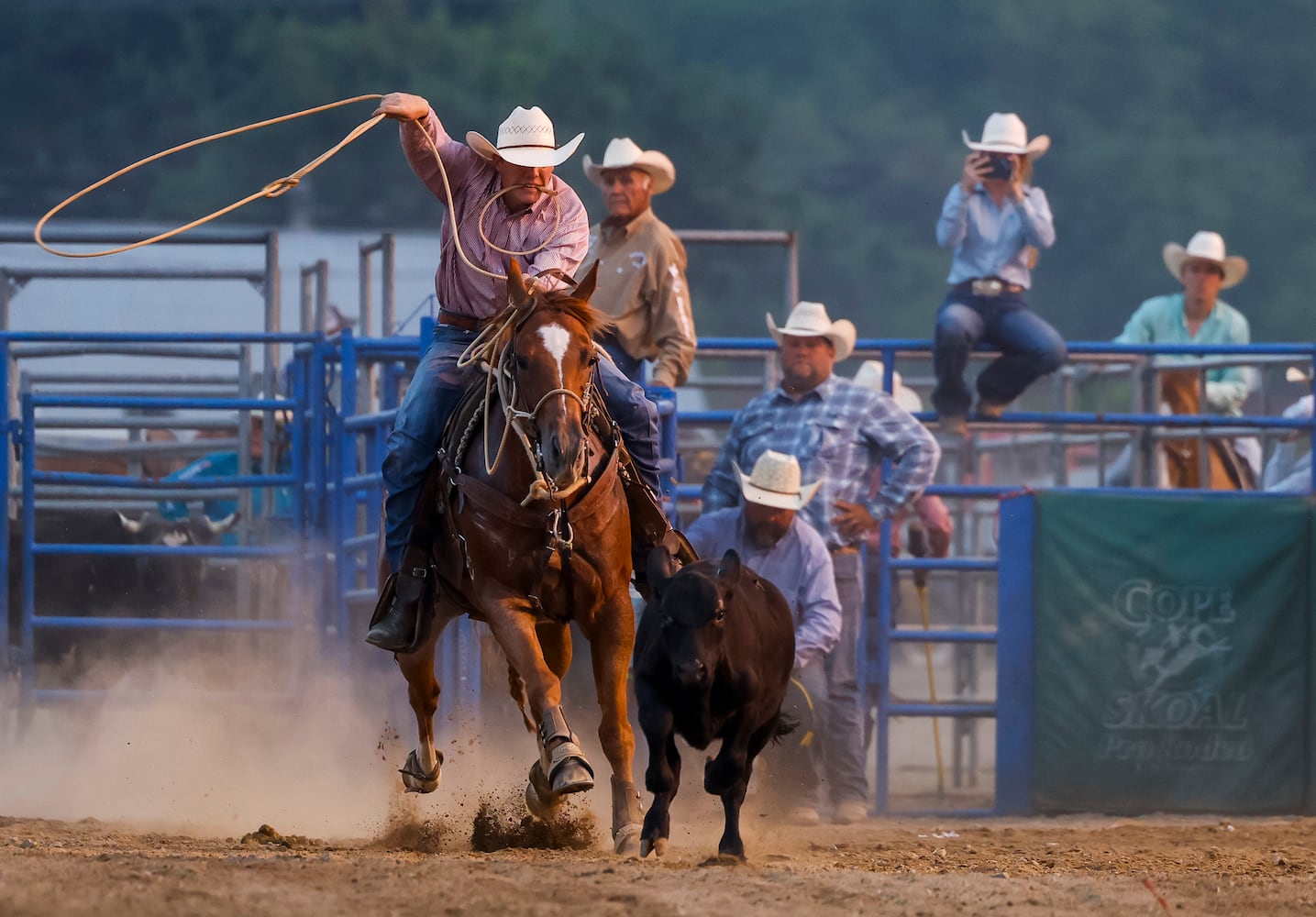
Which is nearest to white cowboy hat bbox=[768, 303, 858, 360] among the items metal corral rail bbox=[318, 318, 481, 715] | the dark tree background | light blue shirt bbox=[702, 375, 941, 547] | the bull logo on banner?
light blue shirt bbox=[702, 375, 941, 547]

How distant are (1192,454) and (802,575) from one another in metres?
3.43

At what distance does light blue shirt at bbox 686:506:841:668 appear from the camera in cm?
908

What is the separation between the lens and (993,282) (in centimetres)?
1037

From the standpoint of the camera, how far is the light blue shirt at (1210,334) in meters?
11.9

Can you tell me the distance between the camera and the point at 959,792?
11.2m

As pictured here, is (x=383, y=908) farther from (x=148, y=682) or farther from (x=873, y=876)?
(x=148, y=682)

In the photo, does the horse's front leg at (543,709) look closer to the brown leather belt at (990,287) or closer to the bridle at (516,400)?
the bridle at (516,400)

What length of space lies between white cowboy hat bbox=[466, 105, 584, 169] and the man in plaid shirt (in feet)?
8.23

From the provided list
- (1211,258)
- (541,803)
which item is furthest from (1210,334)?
(541,803)

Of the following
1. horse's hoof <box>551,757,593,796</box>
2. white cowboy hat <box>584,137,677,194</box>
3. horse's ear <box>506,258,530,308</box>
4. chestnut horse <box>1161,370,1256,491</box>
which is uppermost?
white cowboy hat <box>584,137,677,194</box>

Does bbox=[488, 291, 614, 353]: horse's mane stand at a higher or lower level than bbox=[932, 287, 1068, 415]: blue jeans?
lower

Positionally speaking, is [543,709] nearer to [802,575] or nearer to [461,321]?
[461,321]

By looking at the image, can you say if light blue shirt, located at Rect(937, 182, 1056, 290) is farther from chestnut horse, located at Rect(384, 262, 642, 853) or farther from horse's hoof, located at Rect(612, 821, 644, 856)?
horse's hoof, located at Rect(612, 821, 644, 856)

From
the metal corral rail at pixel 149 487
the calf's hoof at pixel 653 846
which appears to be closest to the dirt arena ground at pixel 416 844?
the calf's hoof at pixel 653 846
